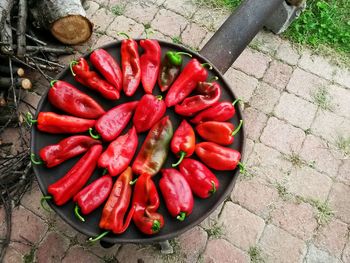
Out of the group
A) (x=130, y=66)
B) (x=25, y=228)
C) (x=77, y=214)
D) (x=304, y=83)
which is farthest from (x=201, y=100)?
(x=304, y=83)

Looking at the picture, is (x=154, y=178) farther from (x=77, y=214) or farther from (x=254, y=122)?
(x=254, y=122)

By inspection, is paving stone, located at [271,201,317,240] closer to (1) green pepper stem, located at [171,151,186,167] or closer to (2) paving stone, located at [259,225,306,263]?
(2) paving stone, located at [259,225,306,263]

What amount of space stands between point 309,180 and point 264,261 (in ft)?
2.99

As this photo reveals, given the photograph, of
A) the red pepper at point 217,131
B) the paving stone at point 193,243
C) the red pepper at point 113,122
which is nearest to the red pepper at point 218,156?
the red pepper at point 217,131

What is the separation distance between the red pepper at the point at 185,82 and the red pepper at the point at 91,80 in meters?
0.37

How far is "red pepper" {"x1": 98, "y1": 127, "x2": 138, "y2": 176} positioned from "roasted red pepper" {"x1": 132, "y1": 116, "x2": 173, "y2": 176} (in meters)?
0.06

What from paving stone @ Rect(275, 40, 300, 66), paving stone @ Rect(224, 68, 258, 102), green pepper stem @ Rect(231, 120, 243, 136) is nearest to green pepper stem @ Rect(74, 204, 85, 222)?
green pepper stem @ Rect(231, 120, 243, 136)

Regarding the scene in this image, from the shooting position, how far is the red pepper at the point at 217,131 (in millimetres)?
2583

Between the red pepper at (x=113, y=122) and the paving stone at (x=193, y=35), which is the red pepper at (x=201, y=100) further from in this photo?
the paving stone at (x=193, y=35)

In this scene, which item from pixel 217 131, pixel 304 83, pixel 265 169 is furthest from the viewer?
pixel 304 83

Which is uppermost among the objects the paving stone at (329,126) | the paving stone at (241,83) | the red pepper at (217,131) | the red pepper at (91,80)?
the red pepper at (217,131)

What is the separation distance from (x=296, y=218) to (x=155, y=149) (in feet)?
5.82

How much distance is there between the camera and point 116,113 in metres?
2.61

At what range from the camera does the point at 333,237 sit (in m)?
3.56
